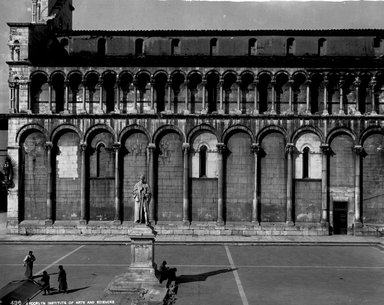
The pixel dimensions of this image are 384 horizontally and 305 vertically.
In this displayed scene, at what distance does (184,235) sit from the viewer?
35375 millimetres

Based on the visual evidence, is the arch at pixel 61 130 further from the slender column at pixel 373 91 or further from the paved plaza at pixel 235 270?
the slender column at pixel 373 91

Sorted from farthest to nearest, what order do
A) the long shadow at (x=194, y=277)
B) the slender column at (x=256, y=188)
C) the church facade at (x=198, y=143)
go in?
the church facade at (x=198, y=143) < the slender column at (x=256, y=188) < the long shadow at (x=194, y=277)

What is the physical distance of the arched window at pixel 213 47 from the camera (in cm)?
3878

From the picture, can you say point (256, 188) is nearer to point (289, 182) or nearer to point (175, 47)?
point (289, 182)

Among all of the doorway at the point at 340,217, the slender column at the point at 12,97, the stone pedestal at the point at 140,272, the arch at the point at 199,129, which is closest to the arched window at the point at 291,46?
the arch at the point at 199,129

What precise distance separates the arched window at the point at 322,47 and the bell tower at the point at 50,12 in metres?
22.3

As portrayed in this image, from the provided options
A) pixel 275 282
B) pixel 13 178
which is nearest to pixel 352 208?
pixel 275 282

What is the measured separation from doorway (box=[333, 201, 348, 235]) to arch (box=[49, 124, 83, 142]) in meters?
20.2

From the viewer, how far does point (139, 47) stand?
129 feet

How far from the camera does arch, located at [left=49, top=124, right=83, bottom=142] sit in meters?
36.2

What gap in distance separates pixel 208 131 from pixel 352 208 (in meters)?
12.3

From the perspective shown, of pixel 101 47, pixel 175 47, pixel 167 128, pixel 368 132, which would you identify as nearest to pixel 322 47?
pixel 368 132

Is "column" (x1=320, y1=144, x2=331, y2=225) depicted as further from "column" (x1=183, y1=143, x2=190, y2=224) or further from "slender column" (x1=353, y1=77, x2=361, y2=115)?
"column" (x1=183, y1=143, x2=190, y2=224)

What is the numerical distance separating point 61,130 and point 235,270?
61.8ft
